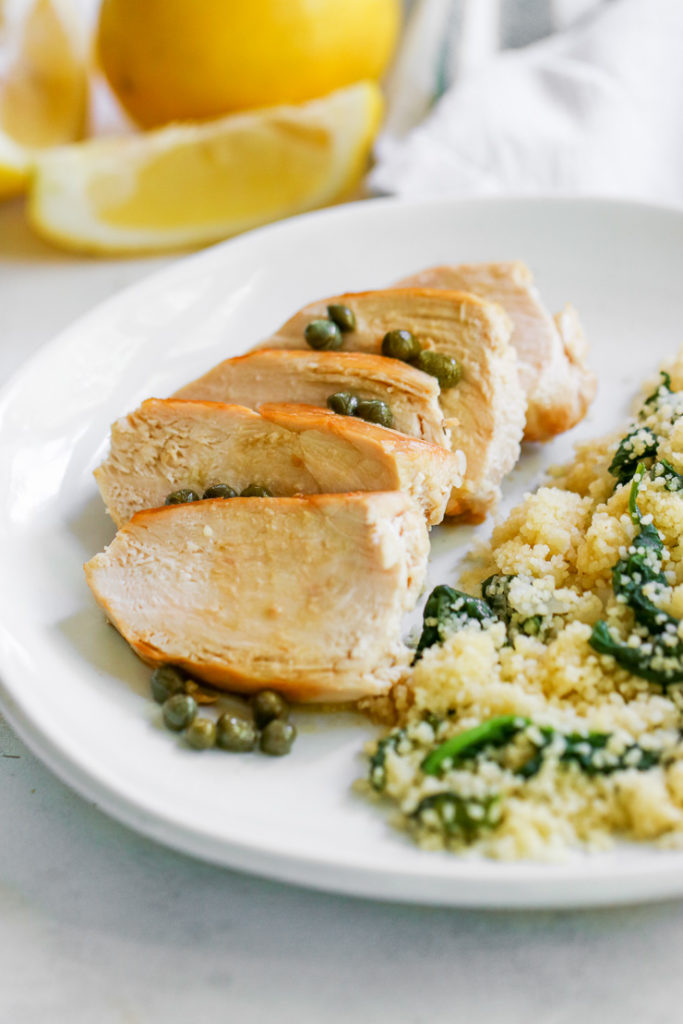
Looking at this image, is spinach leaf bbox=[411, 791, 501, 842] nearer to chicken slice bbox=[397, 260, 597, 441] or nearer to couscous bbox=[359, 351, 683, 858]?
couscous bbox=[359, 351, 683, 858]

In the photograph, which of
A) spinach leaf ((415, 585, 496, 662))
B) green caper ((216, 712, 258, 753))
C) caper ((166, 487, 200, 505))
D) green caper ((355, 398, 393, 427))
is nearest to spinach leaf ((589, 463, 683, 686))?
spinach leaf ((415, 585, 496, 662))

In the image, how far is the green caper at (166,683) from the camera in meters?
2.70

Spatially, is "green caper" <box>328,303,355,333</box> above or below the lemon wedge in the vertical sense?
below

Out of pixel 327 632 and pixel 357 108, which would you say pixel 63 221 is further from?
pixel 327 632

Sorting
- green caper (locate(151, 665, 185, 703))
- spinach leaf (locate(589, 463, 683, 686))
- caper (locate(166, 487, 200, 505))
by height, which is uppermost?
caper (locate(166, 487, 200, 505))

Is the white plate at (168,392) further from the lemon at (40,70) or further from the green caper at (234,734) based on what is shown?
the lemon at (40,70)

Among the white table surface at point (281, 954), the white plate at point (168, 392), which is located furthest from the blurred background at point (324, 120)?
the white table surface at point (281, 954)

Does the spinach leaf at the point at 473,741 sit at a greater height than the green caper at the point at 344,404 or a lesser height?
lesser

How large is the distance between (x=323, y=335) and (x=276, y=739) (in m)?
1.52

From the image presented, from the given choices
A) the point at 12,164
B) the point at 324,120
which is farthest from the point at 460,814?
the point at 12,164

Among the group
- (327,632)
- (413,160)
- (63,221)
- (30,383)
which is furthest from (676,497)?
(63,221)

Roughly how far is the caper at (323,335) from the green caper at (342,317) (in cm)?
2

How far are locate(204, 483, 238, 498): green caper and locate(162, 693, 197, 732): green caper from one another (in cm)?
71

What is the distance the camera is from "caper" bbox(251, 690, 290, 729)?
2.63m
